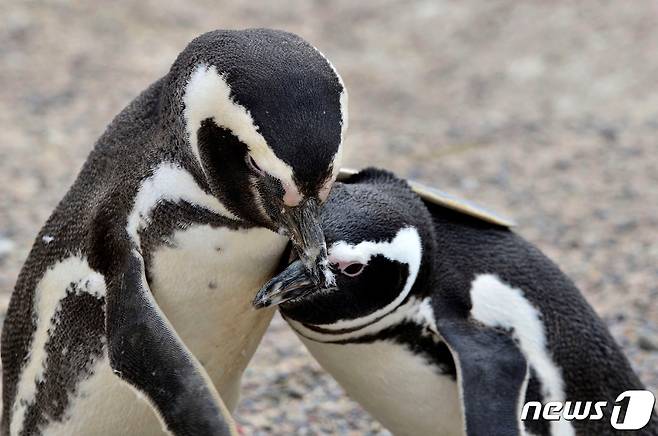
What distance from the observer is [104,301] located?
2.76 metres

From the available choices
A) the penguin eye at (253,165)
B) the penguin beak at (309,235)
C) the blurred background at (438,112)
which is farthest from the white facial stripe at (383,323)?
the blurred background at (438,112)

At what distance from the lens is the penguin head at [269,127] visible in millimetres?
2309

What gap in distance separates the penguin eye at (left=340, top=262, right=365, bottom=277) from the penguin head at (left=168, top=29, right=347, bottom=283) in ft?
1.16

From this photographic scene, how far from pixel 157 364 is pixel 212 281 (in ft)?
0.97

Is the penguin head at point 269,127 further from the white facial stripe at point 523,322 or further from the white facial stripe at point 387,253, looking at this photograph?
the white facial stripe at point 523,322

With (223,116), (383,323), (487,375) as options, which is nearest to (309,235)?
(223,116)

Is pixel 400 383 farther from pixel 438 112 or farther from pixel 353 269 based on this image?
pixel 438 112

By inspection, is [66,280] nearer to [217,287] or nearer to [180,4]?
[217,287]

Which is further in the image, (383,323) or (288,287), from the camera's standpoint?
(383,323)

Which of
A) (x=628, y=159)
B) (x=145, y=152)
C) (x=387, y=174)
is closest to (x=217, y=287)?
(x=145, y=152)

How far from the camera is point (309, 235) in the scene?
2.41 meters

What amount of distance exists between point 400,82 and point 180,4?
1.98m

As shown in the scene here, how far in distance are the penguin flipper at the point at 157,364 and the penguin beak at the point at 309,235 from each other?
351mm

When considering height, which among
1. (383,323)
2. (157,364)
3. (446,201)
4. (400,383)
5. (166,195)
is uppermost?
(446,201)
